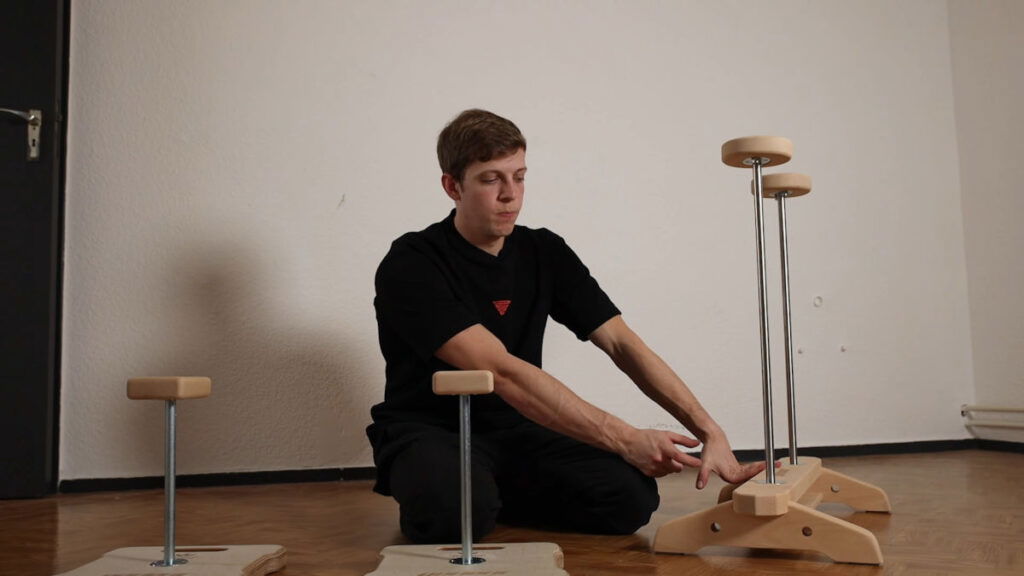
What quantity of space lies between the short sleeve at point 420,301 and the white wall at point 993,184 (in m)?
3.03

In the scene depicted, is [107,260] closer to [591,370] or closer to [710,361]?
[591,370]

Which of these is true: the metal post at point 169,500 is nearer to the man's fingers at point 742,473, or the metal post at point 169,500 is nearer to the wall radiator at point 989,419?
the man's fingers at point 742,473

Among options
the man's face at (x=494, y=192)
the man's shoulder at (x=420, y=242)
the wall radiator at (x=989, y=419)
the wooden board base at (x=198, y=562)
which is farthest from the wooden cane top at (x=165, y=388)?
the wall radiator at (x=989, y=419)

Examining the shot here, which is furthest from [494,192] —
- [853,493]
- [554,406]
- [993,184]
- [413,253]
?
[993,184]

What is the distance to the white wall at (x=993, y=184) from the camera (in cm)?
397

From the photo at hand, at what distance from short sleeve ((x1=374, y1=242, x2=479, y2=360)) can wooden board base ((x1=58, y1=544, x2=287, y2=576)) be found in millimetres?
557

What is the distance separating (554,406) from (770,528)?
1.69 ft

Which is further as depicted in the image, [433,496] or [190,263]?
[190,263]

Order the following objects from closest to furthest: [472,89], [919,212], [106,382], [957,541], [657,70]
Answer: [957,541] < [106,382] < [472,89] < [657,70] < [919,212]

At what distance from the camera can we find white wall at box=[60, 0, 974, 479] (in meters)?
3.24

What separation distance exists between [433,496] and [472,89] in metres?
2.08

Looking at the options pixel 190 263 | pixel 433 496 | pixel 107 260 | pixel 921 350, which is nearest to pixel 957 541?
pixel 433 496

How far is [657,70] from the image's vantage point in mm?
3854

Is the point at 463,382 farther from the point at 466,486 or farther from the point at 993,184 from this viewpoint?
the point at 993,184
